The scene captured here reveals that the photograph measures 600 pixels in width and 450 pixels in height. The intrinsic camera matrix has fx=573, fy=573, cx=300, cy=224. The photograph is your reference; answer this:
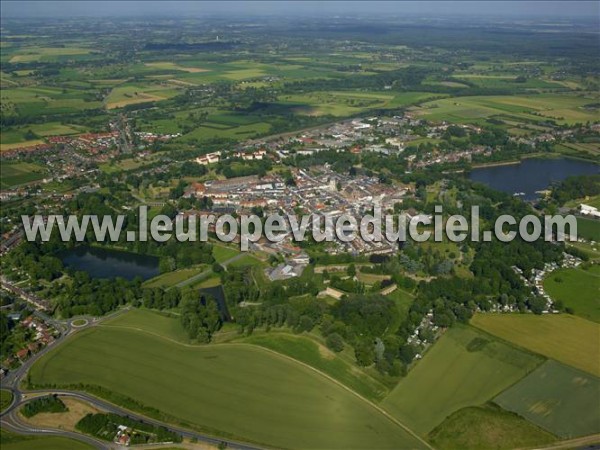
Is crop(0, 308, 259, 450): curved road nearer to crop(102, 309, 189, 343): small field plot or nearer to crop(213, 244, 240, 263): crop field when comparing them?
crop(102, 309, 189, 343): small field plot

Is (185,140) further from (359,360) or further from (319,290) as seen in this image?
(359,360)

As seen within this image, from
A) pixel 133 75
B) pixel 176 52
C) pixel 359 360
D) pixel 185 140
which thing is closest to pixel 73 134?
pixel 185 140

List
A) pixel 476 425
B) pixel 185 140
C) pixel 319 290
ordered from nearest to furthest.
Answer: pixel 476 425
pixel 319 290
pixel 185 140

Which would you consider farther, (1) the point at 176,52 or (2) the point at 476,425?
(1) the point at 176,52

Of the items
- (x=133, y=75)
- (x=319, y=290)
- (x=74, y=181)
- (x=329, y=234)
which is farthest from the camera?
(x=133, y=75)

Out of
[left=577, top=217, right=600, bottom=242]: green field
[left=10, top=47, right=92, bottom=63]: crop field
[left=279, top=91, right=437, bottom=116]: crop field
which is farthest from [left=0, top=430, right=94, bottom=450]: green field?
[left=10, top=47, right=92, bottom=63]: crop field

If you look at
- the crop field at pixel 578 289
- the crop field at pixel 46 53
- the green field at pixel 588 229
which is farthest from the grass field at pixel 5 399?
the crop field at pixel 46 53
